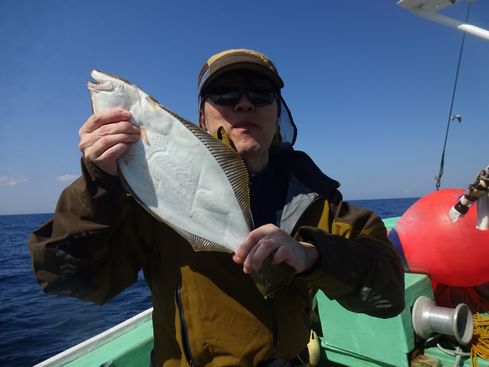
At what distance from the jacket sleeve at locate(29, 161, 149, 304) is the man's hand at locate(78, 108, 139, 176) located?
8cm

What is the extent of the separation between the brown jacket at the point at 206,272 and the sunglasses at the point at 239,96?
0.55 meters

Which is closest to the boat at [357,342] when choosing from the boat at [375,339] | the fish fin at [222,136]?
the boat at [375,339]

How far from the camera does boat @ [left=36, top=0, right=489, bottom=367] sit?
3.16 meters

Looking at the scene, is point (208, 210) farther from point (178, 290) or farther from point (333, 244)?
point (333, 244)

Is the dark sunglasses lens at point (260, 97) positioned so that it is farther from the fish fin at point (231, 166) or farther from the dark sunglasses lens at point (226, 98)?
the fish fin at point (231, 166)

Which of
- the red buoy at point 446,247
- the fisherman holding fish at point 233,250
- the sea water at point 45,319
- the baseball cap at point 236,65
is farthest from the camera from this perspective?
the sea water at point 45,319

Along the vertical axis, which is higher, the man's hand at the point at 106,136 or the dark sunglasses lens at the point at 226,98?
the dark sunglasses lens at the point at 226,98

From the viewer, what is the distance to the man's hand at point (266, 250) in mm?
1398

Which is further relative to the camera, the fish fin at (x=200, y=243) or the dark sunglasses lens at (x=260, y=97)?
the dark sunglasses lens at (x=260, y=97)

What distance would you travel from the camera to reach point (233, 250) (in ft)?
5.01

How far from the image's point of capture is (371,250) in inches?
68.8

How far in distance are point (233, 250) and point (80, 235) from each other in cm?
68

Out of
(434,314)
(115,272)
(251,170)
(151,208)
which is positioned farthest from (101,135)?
(434,314)

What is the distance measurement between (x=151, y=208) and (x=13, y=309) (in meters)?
10.8
